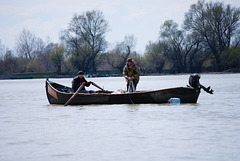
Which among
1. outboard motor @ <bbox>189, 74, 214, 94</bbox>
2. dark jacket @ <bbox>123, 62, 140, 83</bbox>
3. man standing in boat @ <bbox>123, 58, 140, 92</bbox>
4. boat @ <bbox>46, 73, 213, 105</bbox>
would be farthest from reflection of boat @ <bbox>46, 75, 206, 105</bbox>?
dark jacket @ <bbox>123, 62, 140, 83</bbox>

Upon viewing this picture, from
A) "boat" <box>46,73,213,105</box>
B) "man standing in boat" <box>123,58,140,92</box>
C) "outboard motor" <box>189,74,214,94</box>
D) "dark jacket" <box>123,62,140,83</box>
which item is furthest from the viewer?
"dark jacket" <box>123,62,140,83</box>

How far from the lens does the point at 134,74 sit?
52.3 feet

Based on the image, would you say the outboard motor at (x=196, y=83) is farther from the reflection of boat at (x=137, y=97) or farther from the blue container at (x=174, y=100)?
the blue container at (x=174, y=100)

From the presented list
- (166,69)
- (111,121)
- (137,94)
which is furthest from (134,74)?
(166,69)

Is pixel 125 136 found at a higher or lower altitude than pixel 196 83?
lower

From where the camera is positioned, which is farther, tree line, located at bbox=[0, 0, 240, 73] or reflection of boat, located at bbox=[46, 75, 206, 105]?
tree line, located at bbox=[0, 0, 240, 73]

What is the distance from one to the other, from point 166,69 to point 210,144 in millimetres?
76739

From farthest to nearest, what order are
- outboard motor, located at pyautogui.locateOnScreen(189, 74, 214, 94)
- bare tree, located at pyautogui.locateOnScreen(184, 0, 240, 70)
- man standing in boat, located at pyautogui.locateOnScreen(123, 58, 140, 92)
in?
bare tree, located at pyautogui.locateOnScreen(184, 0, 240, 70)
man standing in boat, located at pyautogui.locateOnScreen(123, 58, 140, 92)
outboard motor, located at pyautogui.locateOnScreen(189, 74, 214, 94)

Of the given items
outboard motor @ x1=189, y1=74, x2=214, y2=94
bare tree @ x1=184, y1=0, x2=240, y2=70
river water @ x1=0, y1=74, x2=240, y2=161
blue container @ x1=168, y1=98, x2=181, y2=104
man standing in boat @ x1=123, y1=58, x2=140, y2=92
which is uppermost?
bare tree @ x1=184, y1=0, x2=240, y2=70

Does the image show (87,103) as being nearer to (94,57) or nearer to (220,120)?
(220,120)

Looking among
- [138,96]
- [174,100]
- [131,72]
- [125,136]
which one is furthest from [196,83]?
[125,136]

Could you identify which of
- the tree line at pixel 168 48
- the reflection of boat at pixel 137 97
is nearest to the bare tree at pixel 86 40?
the tree line at pixel 168 48

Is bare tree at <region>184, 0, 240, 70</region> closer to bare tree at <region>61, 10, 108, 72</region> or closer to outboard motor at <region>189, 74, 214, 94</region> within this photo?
bare tree at <region>61, 10, 108, 72</region>

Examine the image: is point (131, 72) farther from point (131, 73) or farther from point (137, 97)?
point (137, 97)
